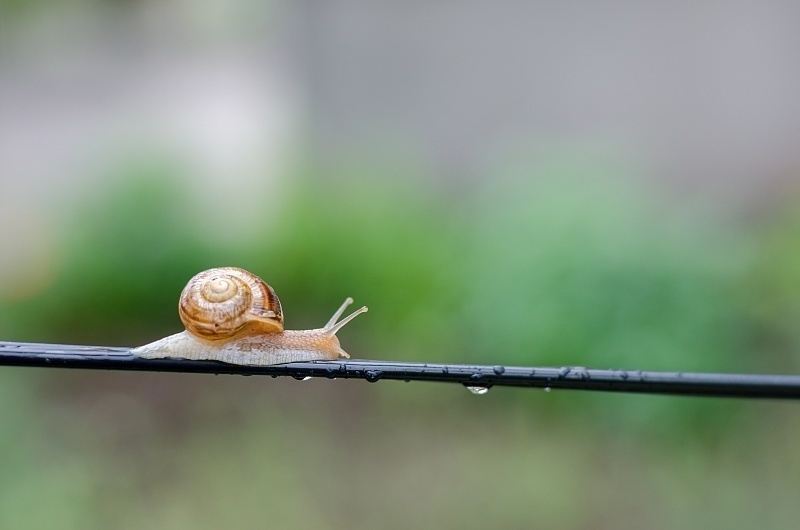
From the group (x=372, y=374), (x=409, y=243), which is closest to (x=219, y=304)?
(x=372, y=374)

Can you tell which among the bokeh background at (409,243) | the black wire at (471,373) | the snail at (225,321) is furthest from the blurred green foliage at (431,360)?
the black wire at (471,373)

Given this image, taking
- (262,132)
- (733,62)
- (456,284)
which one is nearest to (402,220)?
(456,284)

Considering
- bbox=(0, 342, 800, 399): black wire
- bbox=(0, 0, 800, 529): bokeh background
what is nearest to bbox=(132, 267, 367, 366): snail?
bbox=(0, 342, 800, 399): black wire

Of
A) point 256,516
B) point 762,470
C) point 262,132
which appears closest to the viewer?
point 256,516

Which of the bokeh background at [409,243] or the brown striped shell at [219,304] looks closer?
the brown striped shell at [219,304]

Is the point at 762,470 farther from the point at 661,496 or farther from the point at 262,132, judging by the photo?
the point at 262,132

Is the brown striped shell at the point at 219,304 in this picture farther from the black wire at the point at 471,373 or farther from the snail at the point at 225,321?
the black wire at the point at 471,373
